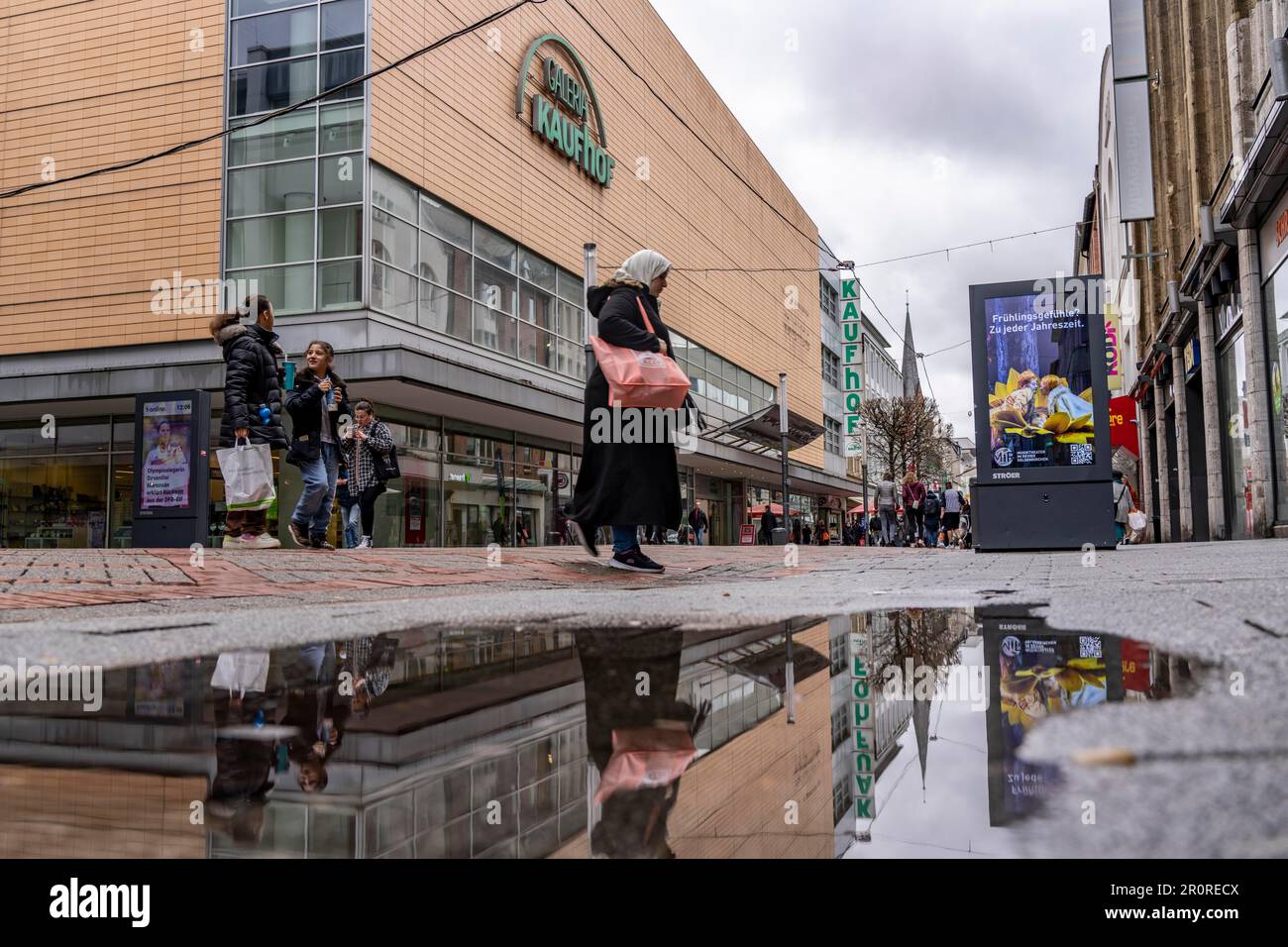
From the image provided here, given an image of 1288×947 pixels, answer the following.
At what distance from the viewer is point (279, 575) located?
217 inches

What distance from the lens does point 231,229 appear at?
18.7 metres

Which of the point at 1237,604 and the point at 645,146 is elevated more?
the point at 645,146

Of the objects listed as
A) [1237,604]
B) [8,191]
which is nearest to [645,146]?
[8,191]

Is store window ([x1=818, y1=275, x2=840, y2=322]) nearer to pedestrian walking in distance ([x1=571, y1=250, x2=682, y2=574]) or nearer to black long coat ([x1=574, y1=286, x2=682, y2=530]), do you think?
pedestrian walking in distance ([x1=571, y1=250, x2=682, y2=574])

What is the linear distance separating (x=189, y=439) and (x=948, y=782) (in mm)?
15227

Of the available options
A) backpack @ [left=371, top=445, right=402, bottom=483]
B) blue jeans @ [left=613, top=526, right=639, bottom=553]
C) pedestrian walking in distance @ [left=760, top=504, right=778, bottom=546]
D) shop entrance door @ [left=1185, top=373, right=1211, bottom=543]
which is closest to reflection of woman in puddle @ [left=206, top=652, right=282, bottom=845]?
blue jeans @ [left=613, top=526, right=639, bottom=553]

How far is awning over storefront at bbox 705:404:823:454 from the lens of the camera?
98.9 feet

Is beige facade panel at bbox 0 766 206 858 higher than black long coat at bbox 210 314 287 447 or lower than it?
lower

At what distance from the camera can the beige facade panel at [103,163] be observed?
18.9 metres

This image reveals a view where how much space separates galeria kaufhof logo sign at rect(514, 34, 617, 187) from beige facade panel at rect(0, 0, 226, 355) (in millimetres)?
7076

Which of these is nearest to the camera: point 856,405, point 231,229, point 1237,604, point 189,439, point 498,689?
point 498,689

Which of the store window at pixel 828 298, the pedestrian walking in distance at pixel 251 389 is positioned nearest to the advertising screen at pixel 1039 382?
the pedestrian walking in distance at pixel 251 389
